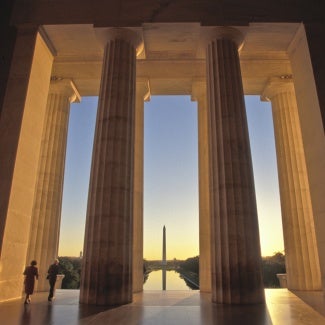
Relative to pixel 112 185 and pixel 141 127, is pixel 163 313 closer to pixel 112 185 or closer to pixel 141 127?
pixel 112 185

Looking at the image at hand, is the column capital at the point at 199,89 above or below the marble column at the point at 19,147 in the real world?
above

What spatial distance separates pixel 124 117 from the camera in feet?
117

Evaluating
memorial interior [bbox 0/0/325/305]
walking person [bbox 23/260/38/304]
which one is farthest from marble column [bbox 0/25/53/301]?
walking person [bbox 23/260/38/304]

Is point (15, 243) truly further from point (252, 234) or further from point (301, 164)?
point (301, 164)

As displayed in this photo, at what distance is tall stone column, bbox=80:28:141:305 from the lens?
29781 mm

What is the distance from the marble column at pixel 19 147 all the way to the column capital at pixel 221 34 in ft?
69.0

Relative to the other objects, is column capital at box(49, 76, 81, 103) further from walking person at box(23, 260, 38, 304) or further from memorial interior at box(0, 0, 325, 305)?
walking person at box(23, 260, 38, 304)

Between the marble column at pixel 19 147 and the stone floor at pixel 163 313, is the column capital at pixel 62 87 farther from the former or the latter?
the stone floor at pixel 163 313

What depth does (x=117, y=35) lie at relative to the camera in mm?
39031

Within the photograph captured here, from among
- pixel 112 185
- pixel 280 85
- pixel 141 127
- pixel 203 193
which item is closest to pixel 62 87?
pixel 141 127

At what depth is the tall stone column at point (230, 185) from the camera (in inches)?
1171

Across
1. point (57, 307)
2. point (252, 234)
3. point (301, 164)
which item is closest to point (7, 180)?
point (57, 307)

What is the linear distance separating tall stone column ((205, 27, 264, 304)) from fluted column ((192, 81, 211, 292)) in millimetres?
11425

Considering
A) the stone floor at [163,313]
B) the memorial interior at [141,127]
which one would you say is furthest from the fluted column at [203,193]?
the stone floor at [163,313]
